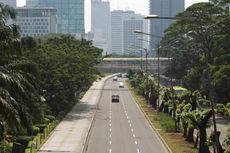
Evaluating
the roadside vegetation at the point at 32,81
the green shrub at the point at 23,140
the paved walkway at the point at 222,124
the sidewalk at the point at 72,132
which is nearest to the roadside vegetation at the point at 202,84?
the paved walkway at the point at 222,124

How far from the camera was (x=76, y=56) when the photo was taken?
85.2 metres

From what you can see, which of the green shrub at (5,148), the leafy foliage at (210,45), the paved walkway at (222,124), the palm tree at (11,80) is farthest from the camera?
the leafy foliage at (210,45)

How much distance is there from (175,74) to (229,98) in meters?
55.9

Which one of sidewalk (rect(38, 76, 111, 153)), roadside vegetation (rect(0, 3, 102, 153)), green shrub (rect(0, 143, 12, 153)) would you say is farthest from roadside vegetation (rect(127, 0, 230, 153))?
green shrub (rect(0, 143, 12, 153))

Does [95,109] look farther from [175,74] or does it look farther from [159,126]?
[175,74]

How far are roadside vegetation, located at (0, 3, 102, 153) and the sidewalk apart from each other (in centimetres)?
98

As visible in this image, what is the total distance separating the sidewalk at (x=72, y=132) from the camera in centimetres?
4869

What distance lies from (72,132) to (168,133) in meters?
9.76

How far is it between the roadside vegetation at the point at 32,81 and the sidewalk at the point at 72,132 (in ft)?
3.21

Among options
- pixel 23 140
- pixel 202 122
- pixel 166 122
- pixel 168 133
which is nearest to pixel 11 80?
pixel 23 140

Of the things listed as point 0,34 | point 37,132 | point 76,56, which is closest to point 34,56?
point 76,56

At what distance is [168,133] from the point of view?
194ft

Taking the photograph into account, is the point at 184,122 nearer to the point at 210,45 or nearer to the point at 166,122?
the point at 166,122

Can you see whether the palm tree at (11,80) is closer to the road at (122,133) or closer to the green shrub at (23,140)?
the green shrub at (23,140)
